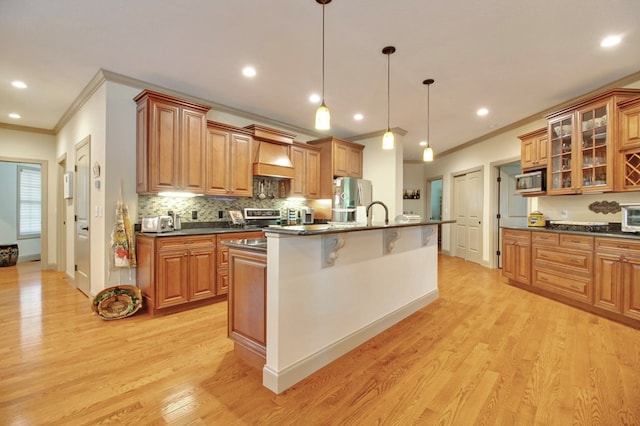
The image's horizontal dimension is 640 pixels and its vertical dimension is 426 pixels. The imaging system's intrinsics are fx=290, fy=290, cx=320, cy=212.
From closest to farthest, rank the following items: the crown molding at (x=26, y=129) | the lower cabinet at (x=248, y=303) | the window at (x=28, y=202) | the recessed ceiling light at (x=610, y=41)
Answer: the lower cabinet at (x=248, y=303), the recessed ceiling light at (x=610, y=41), the crown molding at (x=26, y=129), the window at (x=28, y=202)

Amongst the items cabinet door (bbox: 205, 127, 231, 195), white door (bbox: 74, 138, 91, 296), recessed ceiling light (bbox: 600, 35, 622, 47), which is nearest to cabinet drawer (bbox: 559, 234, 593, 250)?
recessed ceiling light (bbox: 600, 35, 622, 47)

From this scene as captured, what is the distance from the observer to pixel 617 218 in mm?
3625

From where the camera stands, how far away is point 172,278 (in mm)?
3225

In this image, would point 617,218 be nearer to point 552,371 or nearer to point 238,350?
point 552,371

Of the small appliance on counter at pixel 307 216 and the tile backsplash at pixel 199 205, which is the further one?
the small appliance on counter at pixel 307 216

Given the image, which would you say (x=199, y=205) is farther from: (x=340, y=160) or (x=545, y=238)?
(x=545, y=238)

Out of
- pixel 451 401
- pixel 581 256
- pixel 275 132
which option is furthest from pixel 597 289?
pixel 275 132

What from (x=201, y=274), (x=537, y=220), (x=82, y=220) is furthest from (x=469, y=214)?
(x=82, y=220)

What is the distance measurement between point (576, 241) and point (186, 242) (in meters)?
4.64

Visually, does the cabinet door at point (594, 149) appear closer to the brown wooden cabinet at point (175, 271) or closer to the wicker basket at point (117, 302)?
the brown wooden cabinet at point (175, 271)

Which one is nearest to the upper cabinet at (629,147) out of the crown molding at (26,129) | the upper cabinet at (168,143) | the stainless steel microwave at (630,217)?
the stainless steel microwave at (630,217)

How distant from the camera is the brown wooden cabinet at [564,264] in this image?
3389 mm

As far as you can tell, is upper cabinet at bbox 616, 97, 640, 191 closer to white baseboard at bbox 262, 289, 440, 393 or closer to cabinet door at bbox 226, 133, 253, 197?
white baseboard at bbox 262, 289, 440, 393

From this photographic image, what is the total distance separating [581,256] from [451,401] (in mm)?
2915
